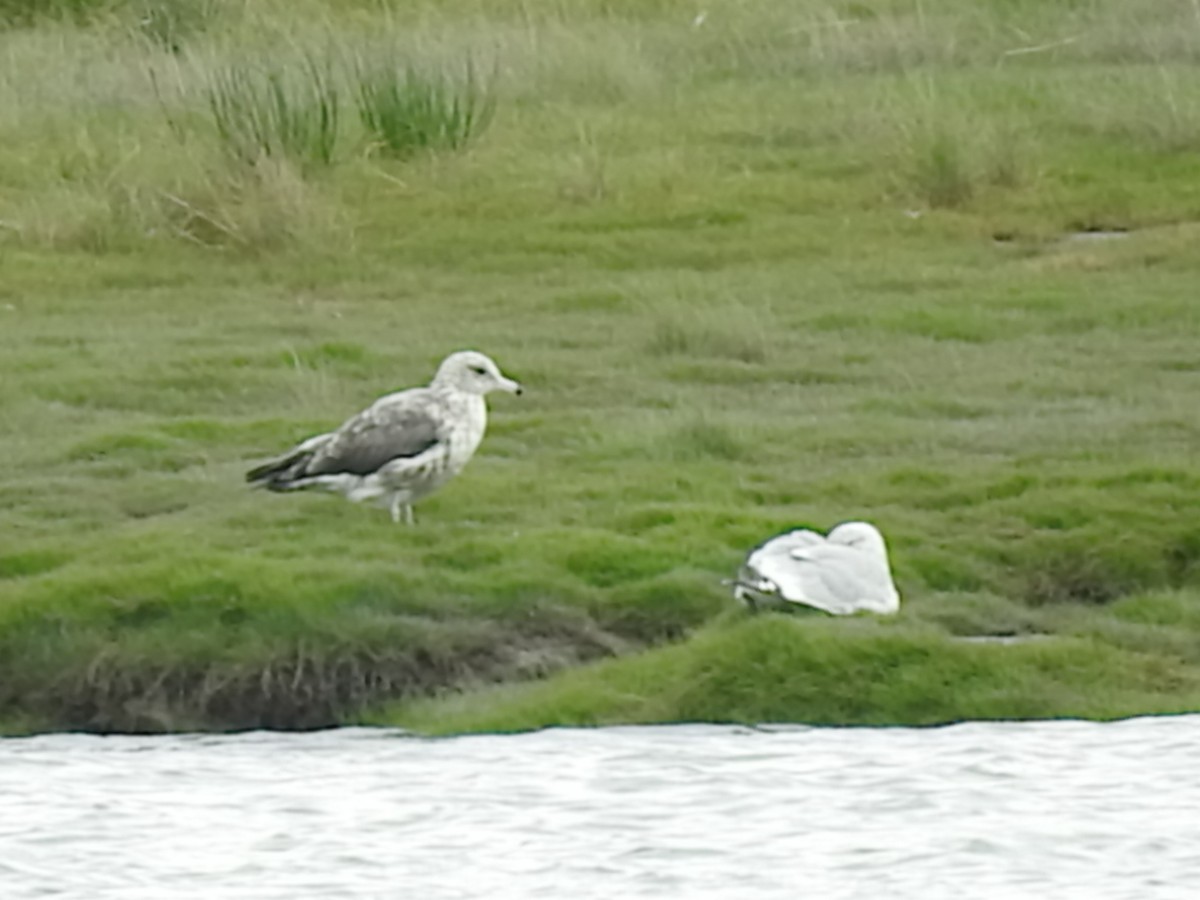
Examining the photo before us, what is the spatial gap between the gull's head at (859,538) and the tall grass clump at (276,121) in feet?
25.8

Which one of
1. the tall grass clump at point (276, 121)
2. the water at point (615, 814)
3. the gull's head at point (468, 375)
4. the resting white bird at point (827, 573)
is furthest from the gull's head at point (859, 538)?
the tall grass clump at point (276, 121)

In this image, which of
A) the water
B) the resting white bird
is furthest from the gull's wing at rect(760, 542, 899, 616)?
the water

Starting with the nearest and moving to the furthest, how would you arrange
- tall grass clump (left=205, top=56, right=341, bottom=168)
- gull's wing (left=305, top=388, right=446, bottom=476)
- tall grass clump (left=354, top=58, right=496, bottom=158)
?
gull's wing (left=305, top=388, right=446, bottom=476) → tall grass clump (left=205, top=56, right=341, bottom=168) → tall grass clump (left=354, top=58, right=496, bottom=158)

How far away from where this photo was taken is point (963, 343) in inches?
559

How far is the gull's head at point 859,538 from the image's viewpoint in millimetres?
9500

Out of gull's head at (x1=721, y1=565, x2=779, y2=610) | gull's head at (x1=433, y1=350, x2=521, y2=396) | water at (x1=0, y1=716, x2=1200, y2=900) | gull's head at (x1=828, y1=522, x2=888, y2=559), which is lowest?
water at (x1=0, y1=716, x2=1200, y2=900)

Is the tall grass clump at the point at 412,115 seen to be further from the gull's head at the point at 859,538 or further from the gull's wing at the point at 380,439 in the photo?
the gull's head at the point at 859,538

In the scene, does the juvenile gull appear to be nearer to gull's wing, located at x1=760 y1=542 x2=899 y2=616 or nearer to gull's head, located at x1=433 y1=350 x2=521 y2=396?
gull's head, located at x1=433 y1=350 x2=521 y2=396

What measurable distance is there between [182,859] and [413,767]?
114 centimetres

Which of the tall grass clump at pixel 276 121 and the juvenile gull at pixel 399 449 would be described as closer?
the juvenile gull at pixel 399 449

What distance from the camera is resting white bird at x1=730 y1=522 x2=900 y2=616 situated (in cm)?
945

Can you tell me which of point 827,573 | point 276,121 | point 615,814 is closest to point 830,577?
point 827,573

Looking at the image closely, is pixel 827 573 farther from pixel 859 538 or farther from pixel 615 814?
pixel 615 814

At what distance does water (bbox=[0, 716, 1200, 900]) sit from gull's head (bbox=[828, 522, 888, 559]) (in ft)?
2.64
